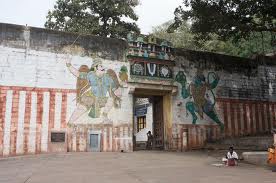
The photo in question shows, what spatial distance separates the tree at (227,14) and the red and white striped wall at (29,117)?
5.90 meters

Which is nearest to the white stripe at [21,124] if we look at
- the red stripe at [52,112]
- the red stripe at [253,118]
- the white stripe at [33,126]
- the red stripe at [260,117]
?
the white stripe at [33,126]

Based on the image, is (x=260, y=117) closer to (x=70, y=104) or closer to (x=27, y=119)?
(x=70, y=104)

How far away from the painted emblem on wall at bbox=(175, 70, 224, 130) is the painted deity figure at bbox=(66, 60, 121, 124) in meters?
3.42

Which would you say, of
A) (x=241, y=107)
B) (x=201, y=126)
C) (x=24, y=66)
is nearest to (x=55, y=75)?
(x=24, y=66)

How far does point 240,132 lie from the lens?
17656mm

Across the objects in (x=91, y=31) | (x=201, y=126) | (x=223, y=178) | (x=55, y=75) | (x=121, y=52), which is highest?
(x=91, y=31)

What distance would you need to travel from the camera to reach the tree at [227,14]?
496 inches

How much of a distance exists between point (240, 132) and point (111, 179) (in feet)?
40.1

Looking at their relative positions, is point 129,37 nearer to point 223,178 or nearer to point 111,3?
point 223,178

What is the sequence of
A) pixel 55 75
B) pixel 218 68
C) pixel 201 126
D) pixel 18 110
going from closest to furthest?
pixel 18 110, pixel 55 75, pixel 201 126, pixel 218 68

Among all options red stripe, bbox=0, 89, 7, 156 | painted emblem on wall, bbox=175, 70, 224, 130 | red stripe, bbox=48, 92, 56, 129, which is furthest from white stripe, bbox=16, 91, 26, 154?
painted emblem on wall, bbox=175, 70, 224, 130

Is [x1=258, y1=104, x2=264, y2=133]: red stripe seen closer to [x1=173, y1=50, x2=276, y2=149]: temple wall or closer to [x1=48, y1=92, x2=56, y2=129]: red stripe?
[x1=173, y1=50, x2=276, y2=149]: temple wall

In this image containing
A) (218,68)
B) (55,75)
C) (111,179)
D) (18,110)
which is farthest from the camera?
(218,68)

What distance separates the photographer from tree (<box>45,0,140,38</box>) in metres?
25.1
